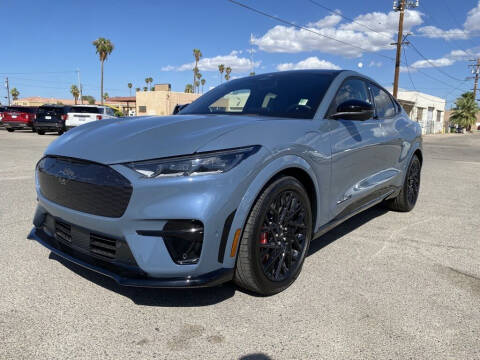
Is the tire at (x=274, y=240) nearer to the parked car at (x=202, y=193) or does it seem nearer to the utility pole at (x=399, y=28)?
the parked car at (x=202, y=193)

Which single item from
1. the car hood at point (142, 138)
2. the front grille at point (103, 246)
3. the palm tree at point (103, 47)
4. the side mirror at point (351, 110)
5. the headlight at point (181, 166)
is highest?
the palm tree at point (103, 47)

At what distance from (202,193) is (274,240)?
28.3 inches

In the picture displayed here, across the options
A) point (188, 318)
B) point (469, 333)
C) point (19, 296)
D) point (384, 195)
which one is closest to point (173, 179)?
point (188, 318)

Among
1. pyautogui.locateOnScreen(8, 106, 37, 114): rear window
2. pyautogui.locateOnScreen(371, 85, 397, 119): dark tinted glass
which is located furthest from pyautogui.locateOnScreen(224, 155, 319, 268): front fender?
pyautogui.locateOnScreen(8, 106, 37, 114): rear window

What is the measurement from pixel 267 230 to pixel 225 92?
1856 millimetres

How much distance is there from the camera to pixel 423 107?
52.3 metres

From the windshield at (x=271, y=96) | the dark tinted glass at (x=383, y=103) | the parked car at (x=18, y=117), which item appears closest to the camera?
the windshield at (x=271, y=96)

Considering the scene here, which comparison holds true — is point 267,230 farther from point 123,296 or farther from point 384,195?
point 384,195

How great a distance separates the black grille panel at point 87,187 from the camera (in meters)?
2.09

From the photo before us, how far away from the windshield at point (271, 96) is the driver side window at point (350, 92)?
130mm

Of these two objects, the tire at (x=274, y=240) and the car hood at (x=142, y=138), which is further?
the tire at (x=274, y=240)

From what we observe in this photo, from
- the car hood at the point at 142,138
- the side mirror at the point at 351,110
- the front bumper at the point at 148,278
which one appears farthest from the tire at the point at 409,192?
the front bumper at the point at 148,278

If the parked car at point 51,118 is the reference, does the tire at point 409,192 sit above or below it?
below

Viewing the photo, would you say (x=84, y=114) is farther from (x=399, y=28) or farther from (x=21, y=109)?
(x=399, y=28)
